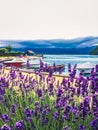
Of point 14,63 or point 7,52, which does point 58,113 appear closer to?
point 14,63

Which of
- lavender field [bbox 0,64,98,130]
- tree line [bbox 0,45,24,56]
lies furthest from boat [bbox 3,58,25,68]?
tree line [bbox 0,45,24,56]

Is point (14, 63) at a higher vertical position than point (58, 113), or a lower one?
lower

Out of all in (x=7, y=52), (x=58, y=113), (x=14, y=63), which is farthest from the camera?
(x=7, y=52)

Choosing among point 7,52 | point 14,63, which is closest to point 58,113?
point 14,63

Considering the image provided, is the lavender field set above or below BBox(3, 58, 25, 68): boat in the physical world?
above

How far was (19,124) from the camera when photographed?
9.57ft

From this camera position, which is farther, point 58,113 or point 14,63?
point 14,63

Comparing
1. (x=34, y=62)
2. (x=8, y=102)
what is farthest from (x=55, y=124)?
(x=34, y=62)

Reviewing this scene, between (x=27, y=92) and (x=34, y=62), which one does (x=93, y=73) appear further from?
(x=34, y=62)

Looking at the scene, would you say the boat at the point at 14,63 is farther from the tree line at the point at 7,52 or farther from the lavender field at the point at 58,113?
the tree line at the point at 7,52

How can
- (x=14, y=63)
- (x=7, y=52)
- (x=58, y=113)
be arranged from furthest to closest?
(x=7, y=52), (x=14, y=63), (x=58, y=113)

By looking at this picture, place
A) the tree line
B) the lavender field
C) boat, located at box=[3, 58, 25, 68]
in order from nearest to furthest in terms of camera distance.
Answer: the lavender field < boat, located at box=[3, 58, 25, 68] < the tree line

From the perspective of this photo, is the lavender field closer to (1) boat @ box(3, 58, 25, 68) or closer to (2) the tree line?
(1) boat @ box(3, 58, 25, 68)

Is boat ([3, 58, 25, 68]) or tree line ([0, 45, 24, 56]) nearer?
boat ([3, 58, 25, 68])
